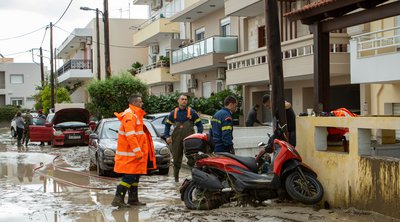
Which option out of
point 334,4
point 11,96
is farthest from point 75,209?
point 11,96

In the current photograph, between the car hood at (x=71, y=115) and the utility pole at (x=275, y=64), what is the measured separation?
16.5 m

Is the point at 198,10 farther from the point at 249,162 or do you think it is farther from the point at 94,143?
the point at 249,162

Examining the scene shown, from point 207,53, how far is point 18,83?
196 ft

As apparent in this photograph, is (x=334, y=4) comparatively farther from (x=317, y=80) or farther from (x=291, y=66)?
(x=291, y=66)

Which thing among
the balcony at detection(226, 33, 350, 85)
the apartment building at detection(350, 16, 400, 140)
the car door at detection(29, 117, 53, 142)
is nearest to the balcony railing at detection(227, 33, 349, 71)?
the balcony at detection(226, 33, 350, 85)

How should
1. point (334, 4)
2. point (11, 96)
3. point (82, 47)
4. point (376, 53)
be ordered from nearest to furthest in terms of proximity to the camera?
point (334, 4), point (376, 53), point (82, 47), point (11, 96)

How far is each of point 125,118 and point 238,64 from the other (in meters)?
16.4

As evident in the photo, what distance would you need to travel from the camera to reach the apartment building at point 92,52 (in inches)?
2047

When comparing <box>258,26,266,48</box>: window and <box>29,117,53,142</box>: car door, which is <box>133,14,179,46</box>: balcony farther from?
<box>29,117,53,142</box>: car door

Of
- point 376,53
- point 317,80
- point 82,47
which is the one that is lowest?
point 317,80

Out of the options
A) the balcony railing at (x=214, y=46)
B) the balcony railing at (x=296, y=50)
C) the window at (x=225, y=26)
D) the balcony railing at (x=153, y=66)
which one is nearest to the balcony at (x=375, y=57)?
the balcony railing at (x=296, y=50)

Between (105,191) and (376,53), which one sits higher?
(376,53)

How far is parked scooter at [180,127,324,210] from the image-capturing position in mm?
8461

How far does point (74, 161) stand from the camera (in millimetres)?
19000
